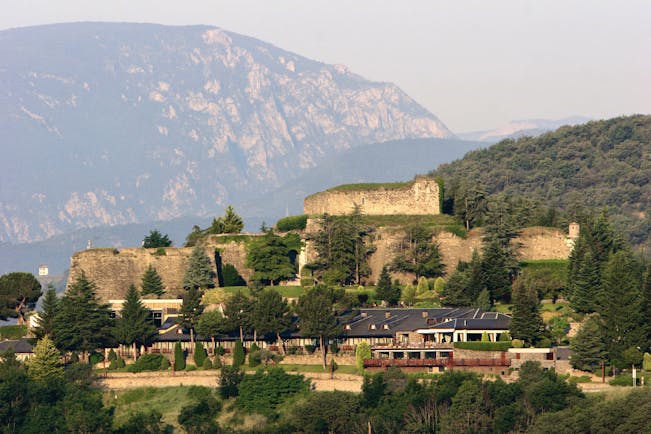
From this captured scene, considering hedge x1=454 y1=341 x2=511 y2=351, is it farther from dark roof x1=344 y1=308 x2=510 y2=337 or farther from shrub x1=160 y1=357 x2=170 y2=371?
shrub x1=160 y1=357 x2=170 y2=371

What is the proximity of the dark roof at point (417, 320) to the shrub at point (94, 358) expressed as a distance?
50.3 feet

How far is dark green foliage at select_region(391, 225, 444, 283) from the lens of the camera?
100m

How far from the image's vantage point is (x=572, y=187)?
17588cm

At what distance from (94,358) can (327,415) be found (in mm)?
18786

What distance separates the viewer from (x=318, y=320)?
8244cm

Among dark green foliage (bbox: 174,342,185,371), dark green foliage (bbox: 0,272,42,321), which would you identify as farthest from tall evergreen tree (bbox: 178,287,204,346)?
dark green foliage (bbox: 0,272,42,321)

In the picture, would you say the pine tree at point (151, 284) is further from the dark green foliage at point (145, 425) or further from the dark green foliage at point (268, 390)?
the dark green foliage at point (268, 390)

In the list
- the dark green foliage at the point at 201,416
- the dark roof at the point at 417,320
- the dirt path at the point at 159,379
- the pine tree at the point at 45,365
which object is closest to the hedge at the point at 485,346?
the dark roof at the point at 417,320

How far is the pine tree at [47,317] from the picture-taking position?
87250mm

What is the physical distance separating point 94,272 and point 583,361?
40.5 metres

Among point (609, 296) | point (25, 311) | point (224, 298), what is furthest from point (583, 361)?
point (25, 311)

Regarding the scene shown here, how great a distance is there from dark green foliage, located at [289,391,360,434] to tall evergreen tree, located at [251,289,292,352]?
8.72m

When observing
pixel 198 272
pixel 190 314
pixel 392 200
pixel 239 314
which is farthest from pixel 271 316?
pixel 392 200

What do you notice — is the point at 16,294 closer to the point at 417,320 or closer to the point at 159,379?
the point at 159,379
